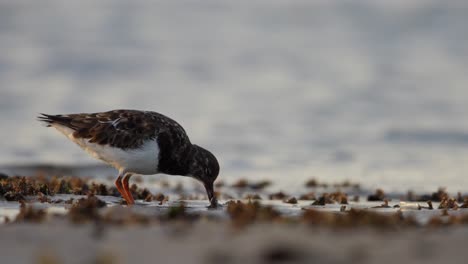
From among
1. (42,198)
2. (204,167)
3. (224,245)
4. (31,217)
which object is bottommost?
(224,245)

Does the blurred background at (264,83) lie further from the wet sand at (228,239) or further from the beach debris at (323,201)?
the wet sand at (228,239)

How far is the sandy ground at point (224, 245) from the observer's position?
432 cm

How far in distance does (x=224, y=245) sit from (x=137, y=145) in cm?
436

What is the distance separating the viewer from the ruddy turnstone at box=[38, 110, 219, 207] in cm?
886

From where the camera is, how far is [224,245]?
462cm

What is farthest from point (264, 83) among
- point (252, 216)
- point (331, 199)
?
point (252, 216)

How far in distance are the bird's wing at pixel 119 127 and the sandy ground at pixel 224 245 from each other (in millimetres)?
3612

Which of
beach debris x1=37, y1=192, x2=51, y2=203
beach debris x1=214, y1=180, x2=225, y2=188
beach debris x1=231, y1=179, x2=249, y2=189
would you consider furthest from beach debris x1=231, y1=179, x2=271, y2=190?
beach debris x1=37, y1=192, x2=51, y2=203

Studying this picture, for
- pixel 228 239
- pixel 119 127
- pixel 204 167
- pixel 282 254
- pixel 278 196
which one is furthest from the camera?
pixel 278 196

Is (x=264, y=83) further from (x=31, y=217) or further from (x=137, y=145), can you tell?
(x=31, y=217)

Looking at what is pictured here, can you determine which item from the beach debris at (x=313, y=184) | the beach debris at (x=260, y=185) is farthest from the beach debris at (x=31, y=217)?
the beach debris at (x=313, y=184)

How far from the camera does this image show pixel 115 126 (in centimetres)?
905

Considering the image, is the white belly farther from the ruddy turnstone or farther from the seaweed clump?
the seaweed clump

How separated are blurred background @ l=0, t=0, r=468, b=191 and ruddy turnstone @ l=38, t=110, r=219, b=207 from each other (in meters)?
3.92
